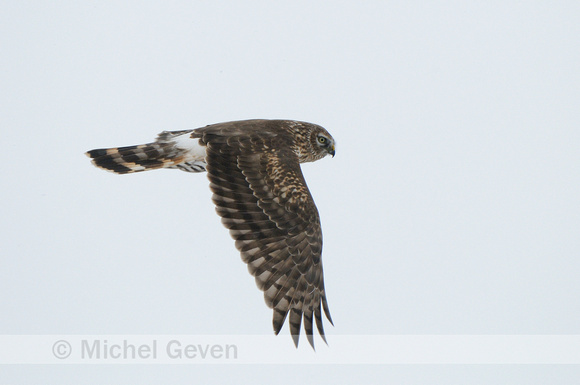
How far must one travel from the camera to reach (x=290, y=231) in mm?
5766

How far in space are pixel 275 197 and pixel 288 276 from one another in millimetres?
634

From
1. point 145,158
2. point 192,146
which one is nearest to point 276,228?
point 192,146

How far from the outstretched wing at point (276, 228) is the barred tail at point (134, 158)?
1.95 ft

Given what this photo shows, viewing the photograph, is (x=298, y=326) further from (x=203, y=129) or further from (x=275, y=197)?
(x=203, y=129)

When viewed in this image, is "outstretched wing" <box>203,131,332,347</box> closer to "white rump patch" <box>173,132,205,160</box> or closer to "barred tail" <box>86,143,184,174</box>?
"white rump patch" <box>173,132,205,160</box>

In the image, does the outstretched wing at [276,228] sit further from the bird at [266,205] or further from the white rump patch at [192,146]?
the white rump patch at [192,146]

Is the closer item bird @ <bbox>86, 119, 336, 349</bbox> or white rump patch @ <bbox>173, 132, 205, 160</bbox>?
bird @ <bbox>86, 119, 336, 349</bbox>

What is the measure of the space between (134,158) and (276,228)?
1579 mm

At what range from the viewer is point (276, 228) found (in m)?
5.77

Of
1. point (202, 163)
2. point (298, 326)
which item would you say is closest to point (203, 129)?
point (202, 163)

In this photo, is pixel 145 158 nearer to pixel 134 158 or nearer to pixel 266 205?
pixel 134 158

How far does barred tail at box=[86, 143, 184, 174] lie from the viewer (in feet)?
21.3

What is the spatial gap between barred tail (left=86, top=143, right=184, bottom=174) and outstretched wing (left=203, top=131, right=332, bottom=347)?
1.95 feet

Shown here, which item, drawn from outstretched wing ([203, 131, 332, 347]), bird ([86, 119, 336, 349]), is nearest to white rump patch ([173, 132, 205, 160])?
bird ([86, 119, 336, 349])
